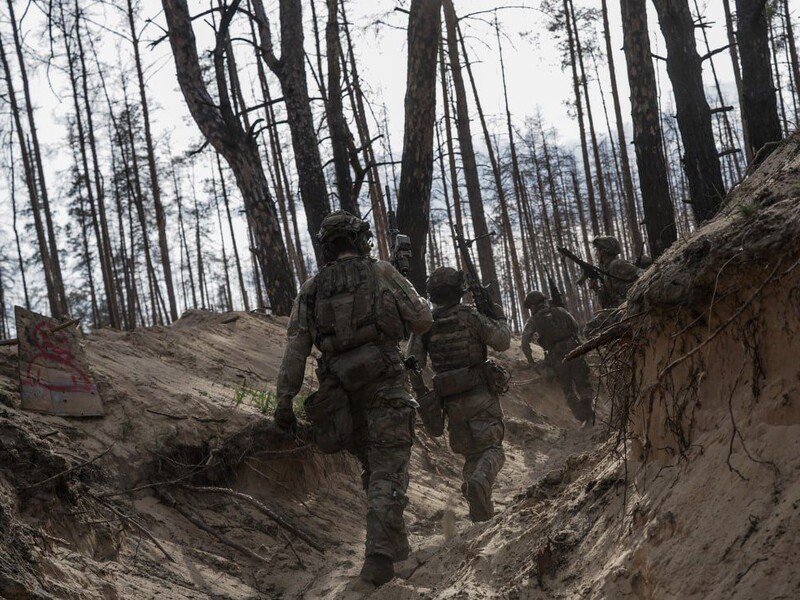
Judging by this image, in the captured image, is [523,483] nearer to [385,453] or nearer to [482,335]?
[482,335]

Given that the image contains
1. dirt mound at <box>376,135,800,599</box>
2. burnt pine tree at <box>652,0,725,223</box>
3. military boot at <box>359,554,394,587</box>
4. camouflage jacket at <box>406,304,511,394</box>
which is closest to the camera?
dirt mound at <box>376,135,800,599</box>

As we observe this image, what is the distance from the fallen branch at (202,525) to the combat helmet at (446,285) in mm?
2804

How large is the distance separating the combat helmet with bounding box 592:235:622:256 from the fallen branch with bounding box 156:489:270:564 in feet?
19.7

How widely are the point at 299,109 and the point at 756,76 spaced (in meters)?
5.72

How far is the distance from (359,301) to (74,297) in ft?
113

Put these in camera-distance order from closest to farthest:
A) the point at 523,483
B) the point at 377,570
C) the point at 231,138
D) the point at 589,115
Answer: the point at 377,570 → the point at 523,483 → the point at 231,138 → the point at 589,115

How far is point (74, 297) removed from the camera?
3678cm

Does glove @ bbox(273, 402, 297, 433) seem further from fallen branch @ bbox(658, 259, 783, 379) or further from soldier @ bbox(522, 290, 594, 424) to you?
soldier @ bbox(522, 290, 594, 424)

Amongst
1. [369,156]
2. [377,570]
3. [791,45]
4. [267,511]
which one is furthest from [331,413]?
[791,45]

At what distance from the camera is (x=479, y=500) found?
6.28m

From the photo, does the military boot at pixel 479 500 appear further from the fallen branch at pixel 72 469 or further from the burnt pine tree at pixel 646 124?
the burnt pine tree at pixel 646 124

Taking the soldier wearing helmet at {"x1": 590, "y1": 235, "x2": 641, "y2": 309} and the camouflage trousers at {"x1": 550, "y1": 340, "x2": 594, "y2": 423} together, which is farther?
the camouflage trousers at {"x1": 550, "y1": 340, "x2": 594, "y2": 423}

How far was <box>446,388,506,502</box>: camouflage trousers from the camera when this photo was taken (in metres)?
6.88

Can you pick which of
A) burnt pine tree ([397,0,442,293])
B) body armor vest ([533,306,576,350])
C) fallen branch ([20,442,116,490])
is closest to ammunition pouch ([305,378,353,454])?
fallen branch ([20,442,116,490])
